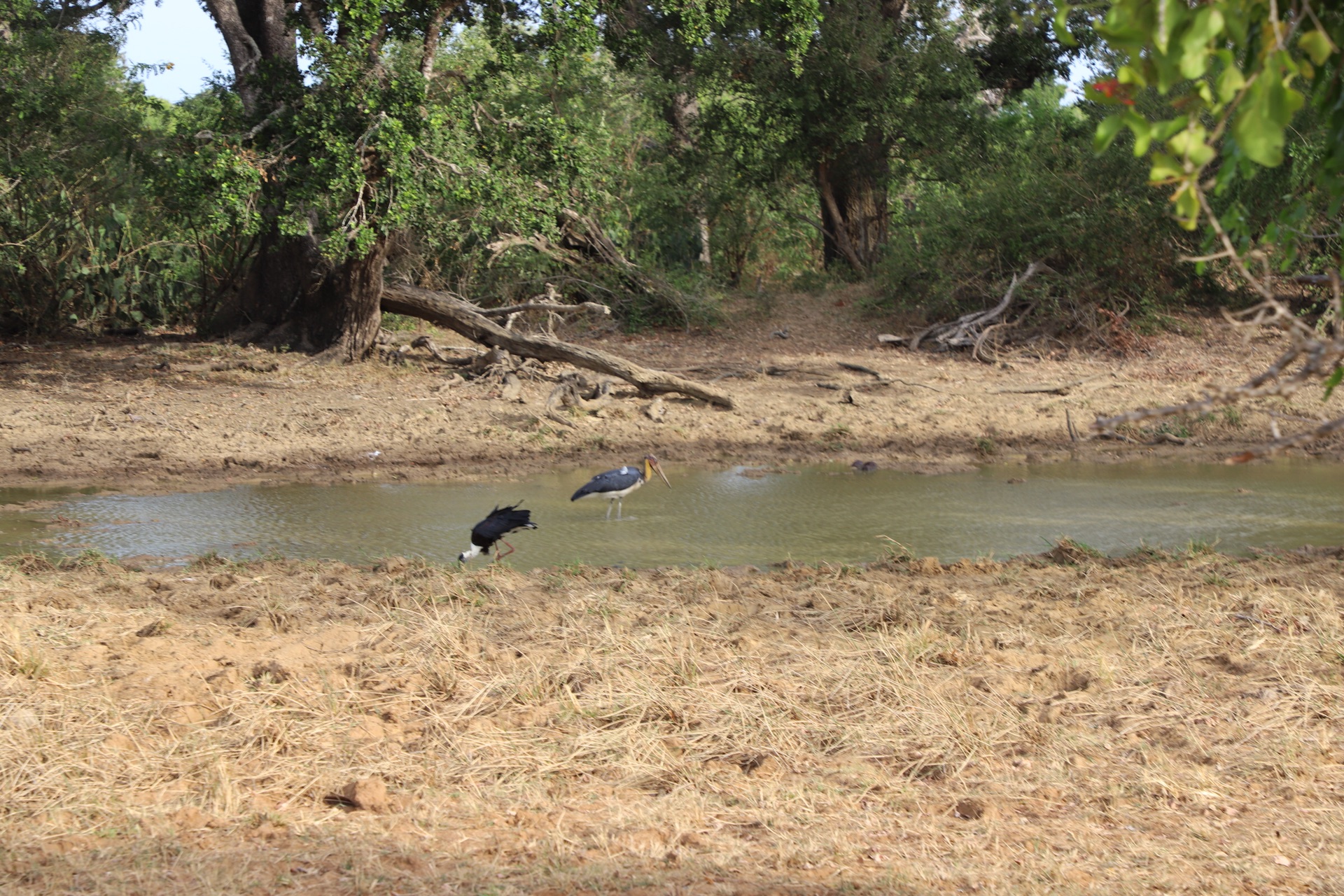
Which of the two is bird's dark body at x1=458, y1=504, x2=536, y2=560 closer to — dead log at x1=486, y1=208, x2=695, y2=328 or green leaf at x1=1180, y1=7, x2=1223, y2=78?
green leaf at x1=1180, y1=7, x2=1223, y2=78

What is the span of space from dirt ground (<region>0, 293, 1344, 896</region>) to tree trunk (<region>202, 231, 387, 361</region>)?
7767 mm

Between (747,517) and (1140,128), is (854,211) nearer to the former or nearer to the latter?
(747,517)

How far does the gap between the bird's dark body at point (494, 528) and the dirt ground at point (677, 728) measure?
52 cm

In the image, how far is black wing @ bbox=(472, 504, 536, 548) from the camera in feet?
25.1

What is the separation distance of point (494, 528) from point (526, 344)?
669cm

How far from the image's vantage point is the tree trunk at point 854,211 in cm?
2169

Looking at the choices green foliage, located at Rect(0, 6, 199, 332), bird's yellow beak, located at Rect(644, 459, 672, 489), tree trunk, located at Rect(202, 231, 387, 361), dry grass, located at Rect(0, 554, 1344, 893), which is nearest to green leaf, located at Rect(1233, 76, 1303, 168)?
dry grass, located at Rect(0, 554, 1344, 893)

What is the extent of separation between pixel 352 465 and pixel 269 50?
615cm

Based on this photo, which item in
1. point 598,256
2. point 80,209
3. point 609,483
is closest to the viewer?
point 609,483

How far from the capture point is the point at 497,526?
766cm

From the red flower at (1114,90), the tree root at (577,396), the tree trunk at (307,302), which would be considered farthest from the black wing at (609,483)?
the red flower at (1114,90)

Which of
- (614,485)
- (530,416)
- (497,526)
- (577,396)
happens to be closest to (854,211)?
(577,396)

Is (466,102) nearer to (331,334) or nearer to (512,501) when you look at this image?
(331,334)

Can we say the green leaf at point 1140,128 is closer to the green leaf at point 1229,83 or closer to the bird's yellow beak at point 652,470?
the green leaf at point 1229,83
